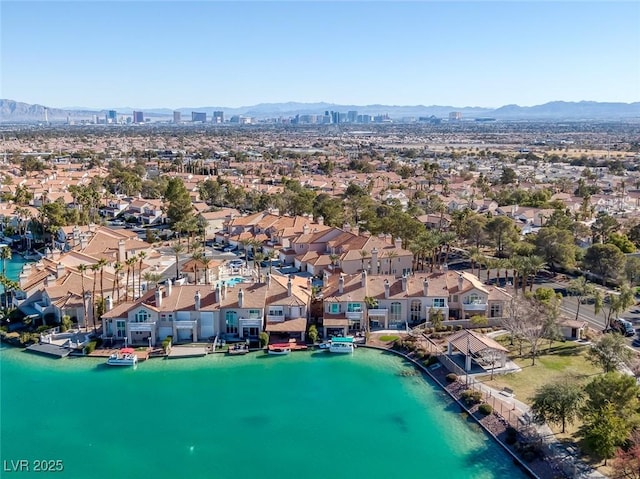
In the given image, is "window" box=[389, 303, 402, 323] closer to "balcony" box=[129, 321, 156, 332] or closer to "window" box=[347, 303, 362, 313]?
"window" box=[347, 303, 362, 313]

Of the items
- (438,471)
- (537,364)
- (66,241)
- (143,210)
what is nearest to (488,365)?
(537,364)

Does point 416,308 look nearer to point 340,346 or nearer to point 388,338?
point 388,338

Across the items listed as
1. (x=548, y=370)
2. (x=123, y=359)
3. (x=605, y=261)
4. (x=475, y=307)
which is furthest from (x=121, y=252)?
(x=605, y=261)

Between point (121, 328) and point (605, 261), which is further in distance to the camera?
point (605, 261)

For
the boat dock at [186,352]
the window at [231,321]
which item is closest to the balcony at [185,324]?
the boat dock at [186,352]

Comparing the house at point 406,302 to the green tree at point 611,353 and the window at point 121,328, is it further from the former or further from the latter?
the window at point 121,328

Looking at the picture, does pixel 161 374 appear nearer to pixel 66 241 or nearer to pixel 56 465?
pixel 56 465
